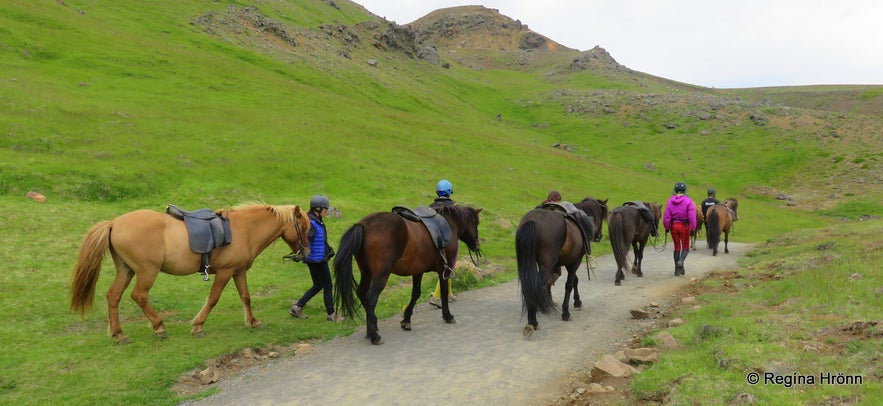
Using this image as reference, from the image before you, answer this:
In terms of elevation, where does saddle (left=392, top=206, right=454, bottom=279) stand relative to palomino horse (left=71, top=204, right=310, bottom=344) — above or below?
above

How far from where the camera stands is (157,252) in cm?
826

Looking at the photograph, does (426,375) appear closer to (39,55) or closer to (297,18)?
(39,55)

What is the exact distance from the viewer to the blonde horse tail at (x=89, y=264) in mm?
7895

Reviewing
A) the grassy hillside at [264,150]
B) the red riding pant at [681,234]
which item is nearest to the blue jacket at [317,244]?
the grassy hillside at [264,150]

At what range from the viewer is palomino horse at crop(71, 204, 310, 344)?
801 centimetres

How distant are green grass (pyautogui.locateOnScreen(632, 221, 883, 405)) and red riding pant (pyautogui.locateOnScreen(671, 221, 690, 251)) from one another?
12.7ft

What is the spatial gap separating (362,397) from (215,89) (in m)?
41.3

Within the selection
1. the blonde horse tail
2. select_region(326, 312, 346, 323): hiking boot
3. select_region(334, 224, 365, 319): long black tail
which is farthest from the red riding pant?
the blonde horse tail

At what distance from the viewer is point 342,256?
8367mm

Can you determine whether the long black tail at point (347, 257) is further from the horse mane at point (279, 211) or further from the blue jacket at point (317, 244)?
the horse mane at point (279, 211)

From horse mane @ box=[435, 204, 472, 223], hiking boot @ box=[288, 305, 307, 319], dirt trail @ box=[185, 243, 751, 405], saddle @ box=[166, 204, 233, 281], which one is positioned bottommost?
hiking boot @ box=[288, 305, 307, 319]

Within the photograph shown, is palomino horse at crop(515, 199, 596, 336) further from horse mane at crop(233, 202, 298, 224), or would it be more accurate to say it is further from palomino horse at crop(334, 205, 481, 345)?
horse mane at crop(233, 202, 298, 224)

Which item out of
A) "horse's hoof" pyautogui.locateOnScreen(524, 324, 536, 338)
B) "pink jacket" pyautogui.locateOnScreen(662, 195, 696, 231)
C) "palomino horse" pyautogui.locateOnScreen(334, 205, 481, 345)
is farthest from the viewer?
"pink jacket" pyautogui.locateOnScreen(662, 195, 696, 231)

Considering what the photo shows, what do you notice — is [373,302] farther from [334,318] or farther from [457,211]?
[457,211]
